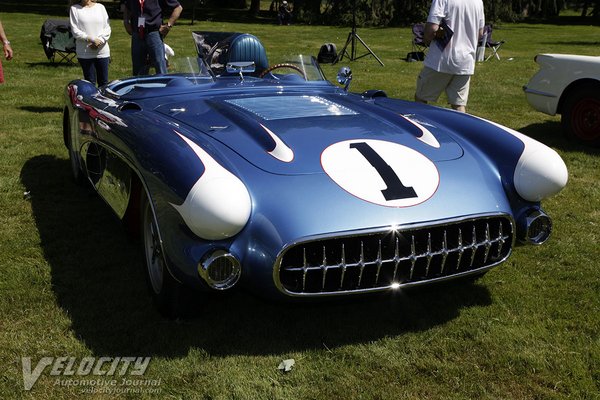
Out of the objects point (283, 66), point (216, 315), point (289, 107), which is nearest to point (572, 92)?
point (283, 66)

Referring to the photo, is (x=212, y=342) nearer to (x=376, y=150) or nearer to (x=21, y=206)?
(x=376, y=150)

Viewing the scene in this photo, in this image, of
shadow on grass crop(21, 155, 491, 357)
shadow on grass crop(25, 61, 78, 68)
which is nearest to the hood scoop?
shadow on grass crop(21, 155, 491, 357)

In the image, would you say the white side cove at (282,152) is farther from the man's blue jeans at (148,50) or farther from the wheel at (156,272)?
the man's blue jeans at (148,50)

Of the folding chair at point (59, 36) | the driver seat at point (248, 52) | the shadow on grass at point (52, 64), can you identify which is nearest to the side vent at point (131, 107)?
the driver seat at point (248, 52)

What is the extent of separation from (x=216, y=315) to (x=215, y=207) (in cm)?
90

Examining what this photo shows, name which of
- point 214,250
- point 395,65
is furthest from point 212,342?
point 395,65

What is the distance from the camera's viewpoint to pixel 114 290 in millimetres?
3598

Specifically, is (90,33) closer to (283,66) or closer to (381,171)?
(283,66)

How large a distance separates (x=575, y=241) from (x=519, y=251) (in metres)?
0.54

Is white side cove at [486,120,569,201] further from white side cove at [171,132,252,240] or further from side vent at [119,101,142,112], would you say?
side vent at [119,101,142,112]

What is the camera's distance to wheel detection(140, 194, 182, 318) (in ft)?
10.1

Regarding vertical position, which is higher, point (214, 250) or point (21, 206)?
point (214, 250)

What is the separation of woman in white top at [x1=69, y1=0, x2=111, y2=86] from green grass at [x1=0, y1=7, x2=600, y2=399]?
11.1 ft

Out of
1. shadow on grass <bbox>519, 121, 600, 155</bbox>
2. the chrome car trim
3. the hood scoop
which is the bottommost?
shadow on grass <bbox>519, 121, 600, 155</bbox>
